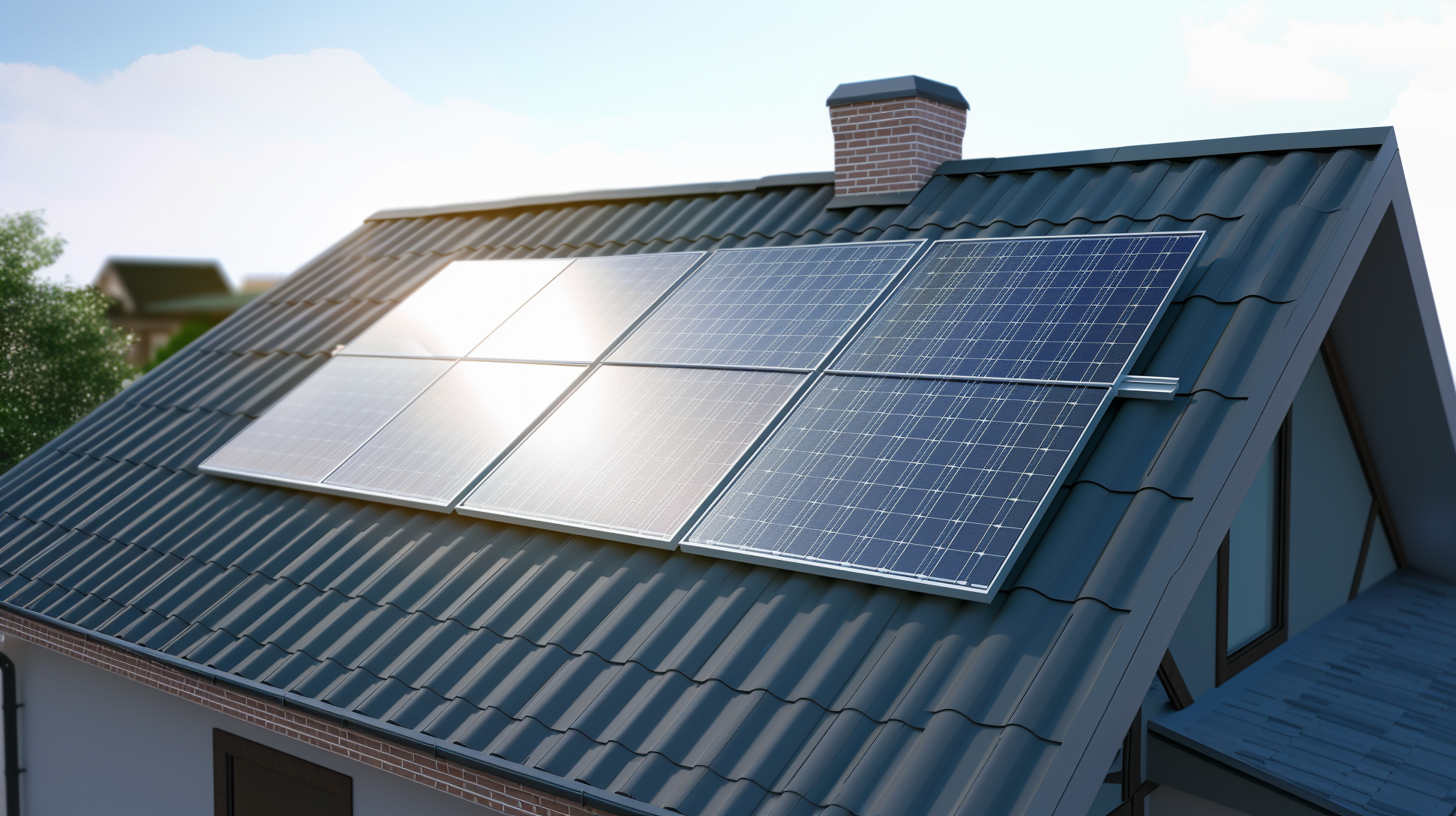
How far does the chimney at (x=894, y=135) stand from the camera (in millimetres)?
9156

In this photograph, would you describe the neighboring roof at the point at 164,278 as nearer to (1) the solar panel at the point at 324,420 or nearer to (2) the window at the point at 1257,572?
(1) the solar panel at the point at 324,420

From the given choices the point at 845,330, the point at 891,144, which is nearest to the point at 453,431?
the point at 845,330

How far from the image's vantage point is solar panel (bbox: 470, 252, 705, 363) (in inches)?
330

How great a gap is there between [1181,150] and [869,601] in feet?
15.8

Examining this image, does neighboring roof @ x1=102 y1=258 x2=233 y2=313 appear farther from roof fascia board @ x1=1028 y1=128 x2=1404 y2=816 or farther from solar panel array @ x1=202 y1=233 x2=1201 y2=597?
roof fascia board @ x1=1028 y1=128 x2=1404 y2=816

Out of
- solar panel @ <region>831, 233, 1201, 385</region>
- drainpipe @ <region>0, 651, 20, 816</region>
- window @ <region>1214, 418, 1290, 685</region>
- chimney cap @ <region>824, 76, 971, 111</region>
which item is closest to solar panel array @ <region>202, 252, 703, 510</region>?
chimney cap @ <region>824, 76, 971, 111</region>

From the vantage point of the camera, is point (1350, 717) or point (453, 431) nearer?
point (1350, 717)

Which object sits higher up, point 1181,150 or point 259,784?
point 1181,150

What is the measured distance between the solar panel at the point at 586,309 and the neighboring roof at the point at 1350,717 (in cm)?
504

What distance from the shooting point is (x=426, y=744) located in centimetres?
542

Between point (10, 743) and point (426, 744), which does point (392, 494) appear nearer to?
point (426, 744)

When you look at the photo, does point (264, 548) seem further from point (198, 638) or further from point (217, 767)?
point (217, 767)

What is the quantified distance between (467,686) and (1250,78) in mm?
84215

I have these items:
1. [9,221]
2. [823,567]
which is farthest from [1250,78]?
[823,567]
